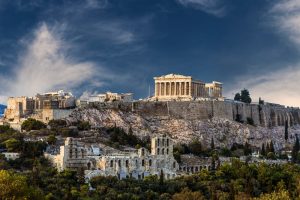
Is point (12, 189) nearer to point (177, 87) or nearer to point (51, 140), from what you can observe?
point (51, 140)

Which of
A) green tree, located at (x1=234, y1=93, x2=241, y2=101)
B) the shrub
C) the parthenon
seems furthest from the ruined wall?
green tree, located at (x1=234, y1=93, x2=241, y2=101)

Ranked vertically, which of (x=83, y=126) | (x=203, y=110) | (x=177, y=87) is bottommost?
(x=83, y=126)

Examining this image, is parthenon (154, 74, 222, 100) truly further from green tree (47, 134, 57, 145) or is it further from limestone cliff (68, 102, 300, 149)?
green tree (47, 134, 57, 145)

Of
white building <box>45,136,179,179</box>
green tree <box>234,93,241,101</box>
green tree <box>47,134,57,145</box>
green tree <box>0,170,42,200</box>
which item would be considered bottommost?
green tree <box>0,170,42,200</box>

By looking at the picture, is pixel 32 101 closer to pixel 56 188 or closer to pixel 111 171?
pixel 111 171

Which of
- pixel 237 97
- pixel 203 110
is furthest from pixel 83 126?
pixel 237 97

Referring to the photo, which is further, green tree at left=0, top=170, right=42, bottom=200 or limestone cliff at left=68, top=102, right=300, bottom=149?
limestone cliff at left=68, top=102, right=300, bottom=149

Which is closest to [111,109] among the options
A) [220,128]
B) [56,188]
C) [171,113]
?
[171,113]

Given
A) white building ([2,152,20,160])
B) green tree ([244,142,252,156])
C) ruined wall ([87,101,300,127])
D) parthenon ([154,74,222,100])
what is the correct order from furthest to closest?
parthenon ([154,74,222,100]) < ruined wall ([87,101,300,127]) < green tree ([244,142,252,156]) < white building ([2,152,20,160])
